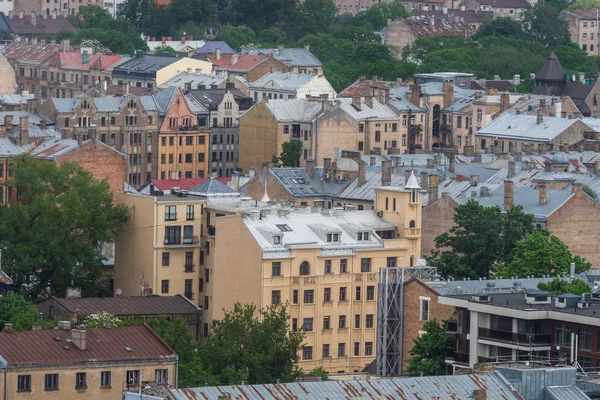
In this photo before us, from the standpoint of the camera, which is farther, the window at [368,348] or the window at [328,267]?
the window at [328,267]

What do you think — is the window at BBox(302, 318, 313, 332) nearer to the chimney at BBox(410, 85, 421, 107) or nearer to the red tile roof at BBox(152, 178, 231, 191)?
the red tile roof at BBox(152, 178, 231, 191)

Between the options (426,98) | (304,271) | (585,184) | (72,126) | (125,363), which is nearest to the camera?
(125,363)

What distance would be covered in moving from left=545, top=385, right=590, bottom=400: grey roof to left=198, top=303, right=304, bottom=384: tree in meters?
17.5

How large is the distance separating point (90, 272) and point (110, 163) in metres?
21.9

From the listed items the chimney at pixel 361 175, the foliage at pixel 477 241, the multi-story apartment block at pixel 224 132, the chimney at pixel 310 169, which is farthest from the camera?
the multi-story apartment block at pixel 224 132

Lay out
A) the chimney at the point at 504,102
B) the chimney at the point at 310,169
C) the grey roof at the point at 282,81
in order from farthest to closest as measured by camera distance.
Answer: the grey roof at the point at 282,81 → the chimney at the point at 504,102 → the chimney at the point at 310,169

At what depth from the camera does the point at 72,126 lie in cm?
14975

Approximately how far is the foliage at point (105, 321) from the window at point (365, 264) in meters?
12.7

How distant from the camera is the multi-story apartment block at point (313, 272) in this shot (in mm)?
103562

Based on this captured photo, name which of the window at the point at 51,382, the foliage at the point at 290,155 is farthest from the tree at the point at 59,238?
the foliage at the point at 290,155

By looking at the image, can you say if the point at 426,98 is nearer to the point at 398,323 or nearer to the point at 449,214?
the point at 449,214

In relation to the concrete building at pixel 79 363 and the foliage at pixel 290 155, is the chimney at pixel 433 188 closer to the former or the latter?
the foliage at pixel 290 155

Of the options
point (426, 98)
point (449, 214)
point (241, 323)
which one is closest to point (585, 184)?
point (449, 214)

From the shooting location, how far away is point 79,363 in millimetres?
83688
